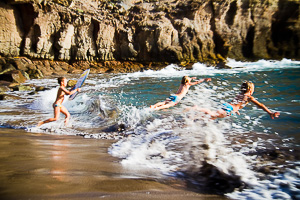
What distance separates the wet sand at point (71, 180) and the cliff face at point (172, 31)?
21.6 metres

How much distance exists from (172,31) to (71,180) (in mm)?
23947

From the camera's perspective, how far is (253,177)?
8.07 feet

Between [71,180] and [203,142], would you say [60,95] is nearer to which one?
[203,142]

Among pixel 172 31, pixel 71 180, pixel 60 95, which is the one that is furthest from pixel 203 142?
pixel 172 31

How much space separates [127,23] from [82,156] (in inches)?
952

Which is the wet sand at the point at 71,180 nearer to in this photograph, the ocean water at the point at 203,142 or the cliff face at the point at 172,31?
the ocean water at the point at 203,142

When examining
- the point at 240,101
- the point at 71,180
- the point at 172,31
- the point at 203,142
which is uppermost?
the point at 172,31

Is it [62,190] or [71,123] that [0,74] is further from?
[62,190]

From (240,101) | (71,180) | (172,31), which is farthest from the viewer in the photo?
(172,31)

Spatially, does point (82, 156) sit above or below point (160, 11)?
below

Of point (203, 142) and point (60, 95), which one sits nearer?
point (203, 142)

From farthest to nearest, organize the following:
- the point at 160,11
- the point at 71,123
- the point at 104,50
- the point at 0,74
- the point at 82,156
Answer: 1. the point at 160,11
2. the point at 104,50
3. the point at 0,74
4. the point at 71,123
5. the point at 82,156

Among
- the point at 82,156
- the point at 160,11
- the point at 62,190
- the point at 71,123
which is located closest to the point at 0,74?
the point at 71,123

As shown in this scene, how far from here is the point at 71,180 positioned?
70.3 inches
